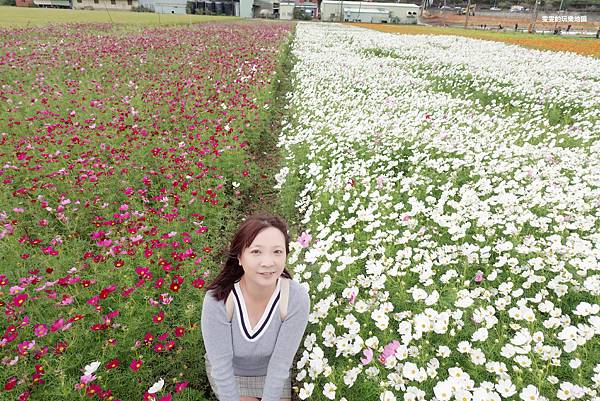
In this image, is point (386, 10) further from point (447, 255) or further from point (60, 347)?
point (60, 347)

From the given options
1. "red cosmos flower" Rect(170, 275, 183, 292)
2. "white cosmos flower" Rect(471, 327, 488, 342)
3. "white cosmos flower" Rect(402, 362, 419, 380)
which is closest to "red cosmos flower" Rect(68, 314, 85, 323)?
"red cosmos flower" Rect(170, 275, 183, 292)

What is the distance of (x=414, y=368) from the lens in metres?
2.12

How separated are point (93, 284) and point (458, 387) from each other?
275 centimetres

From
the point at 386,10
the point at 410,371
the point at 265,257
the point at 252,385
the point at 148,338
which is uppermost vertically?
the point at 386,10

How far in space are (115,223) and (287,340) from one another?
2683 millimetres

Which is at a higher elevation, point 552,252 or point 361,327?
point 552,252

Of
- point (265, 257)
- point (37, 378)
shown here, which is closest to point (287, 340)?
point (265, 257)

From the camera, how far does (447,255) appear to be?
322 cm

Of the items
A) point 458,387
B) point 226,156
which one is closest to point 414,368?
point 458,387

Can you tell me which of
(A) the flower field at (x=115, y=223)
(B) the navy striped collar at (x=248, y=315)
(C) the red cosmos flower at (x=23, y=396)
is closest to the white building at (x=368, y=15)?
(A) the flower field at (x=115, y=223)

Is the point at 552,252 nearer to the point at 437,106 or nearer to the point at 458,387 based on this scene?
the point at 458,387

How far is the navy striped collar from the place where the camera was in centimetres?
204

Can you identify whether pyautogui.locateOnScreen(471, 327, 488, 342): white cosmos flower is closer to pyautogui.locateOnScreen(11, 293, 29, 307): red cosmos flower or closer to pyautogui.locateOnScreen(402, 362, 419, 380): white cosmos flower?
pyautogui.locateOnScreen(402, 362, 419, 380): white cosmos flower

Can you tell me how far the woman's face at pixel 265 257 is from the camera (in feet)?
6.01
